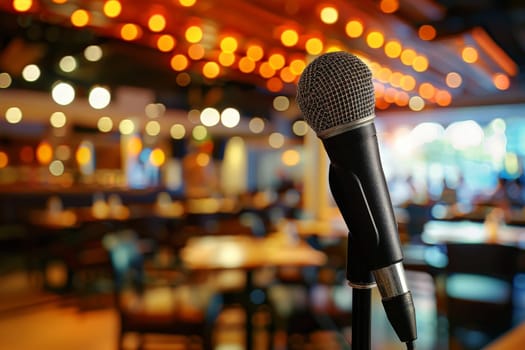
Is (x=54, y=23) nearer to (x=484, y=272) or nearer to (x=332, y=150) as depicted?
(x=484, y=272)

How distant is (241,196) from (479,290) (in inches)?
250

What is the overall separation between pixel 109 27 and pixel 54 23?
0.63m

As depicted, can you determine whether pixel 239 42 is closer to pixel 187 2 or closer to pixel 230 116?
pixel 187 2

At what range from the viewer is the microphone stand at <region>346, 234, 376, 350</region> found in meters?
0.64

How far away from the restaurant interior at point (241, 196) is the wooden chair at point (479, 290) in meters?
0.02

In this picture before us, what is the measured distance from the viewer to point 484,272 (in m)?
4.27

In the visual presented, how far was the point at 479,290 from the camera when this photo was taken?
4.29 m

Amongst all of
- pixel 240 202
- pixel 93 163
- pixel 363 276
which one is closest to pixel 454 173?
pixel 240 202

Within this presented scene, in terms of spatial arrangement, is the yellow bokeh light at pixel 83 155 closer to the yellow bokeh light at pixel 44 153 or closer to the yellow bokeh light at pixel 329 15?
the yellow bokeh light at pixel 44 153

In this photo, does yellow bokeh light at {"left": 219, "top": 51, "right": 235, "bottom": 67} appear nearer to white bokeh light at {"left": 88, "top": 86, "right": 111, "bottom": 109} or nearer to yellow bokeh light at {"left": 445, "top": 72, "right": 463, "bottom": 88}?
white bokeh light at {"left": 88, "top": 86, "right": 111, "bottom": 109}

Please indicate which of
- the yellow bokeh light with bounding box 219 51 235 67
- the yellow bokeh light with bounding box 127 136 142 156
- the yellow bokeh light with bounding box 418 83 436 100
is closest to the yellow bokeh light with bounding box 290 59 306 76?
the yellow bokeh light with bounding box 219 51 235 67

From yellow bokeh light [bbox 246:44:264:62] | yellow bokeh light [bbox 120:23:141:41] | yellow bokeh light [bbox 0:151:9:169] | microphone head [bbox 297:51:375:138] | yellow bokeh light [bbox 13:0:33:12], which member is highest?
yellow bokeh light [bbox 246:44:264:62]

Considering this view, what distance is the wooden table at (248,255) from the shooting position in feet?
13.7

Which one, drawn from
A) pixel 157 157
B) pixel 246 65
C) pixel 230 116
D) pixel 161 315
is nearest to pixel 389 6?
pixel 246 65
